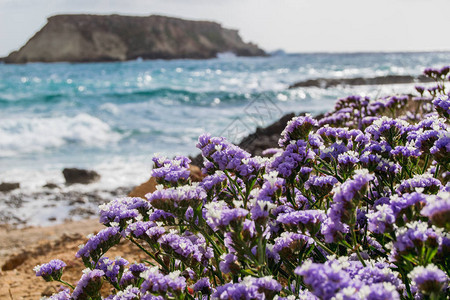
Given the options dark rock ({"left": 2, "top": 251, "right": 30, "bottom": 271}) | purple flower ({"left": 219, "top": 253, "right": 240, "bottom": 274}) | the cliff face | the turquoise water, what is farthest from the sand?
the cliff face

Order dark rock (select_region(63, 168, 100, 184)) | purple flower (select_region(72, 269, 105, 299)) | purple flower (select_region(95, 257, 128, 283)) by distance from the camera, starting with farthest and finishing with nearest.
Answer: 1. dark rock (select_region(63, 168, 100, 184))
2. purple flower (select_region(95, 257, 128, 283))
3. purple flower (select_region(72, 269, 105, 299))

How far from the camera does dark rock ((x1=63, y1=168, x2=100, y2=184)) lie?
11.6 metres

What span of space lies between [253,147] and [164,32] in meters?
110

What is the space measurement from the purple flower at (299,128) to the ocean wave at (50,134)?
1438cm

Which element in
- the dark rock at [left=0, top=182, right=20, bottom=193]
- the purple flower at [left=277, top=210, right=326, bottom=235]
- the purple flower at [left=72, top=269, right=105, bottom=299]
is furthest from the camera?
the dark rock at [left=0, top=182, right=20, bottom=193]

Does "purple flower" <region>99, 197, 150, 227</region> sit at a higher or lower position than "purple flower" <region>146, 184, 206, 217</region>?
lower

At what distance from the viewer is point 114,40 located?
108312 millimetres

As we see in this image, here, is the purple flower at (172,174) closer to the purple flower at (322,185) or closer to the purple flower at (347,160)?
the purple flower at (322,185)

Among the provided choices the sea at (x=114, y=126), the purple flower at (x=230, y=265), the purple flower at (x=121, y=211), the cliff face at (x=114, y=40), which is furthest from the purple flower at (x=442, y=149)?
the cliff face at (x=114, y=40)

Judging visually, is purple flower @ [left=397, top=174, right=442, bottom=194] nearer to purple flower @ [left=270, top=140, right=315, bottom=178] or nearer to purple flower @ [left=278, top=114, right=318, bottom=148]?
purple flower @ [left=270, top=140, right=315, bottom=178]

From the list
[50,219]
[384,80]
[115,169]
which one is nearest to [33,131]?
[115,169]

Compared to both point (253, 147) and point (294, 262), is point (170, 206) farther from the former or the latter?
point (253, 147)

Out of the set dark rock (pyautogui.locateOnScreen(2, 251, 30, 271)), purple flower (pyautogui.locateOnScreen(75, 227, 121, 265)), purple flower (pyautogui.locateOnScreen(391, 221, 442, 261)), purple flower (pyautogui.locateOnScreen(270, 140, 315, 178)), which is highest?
purple flower (pyautogui.locateOnScreen(270, 140, 315, 178))

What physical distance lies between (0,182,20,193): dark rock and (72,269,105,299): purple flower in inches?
383
